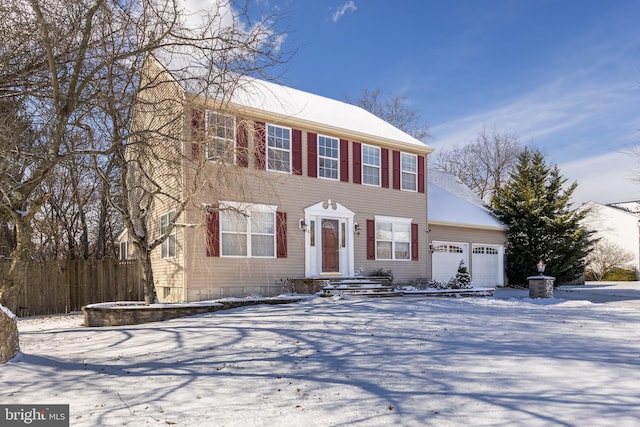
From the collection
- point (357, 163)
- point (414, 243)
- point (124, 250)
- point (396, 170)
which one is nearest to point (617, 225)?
point (414, 243)

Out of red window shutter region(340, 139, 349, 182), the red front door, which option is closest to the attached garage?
red window shutter region(340, 139, 349, 182)

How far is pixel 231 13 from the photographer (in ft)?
24.1

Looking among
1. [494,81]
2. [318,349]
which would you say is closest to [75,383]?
[318,349]

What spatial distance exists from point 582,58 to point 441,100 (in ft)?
27.8

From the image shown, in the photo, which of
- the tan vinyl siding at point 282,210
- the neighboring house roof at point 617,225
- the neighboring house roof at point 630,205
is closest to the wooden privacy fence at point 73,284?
the tan vinyl siding at point 282,210

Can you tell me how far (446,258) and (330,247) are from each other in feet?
20.6

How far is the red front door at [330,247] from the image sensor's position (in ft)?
51.2

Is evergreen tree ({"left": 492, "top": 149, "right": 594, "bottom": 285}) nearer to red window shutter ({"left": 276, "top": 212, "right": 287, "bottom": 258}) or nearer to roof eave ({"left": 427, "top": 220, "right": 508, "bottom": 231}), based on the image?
roof eave ({"left": 427, "top": 220, "right": 508, "bottom": 231})

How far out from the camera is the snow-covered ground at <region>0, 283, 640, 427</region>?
4.33 metres

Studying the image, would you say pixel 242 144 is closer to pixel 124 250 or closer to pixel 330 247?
pixel 330 247

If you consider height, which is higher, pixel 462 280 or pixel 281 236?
pixel 281 236

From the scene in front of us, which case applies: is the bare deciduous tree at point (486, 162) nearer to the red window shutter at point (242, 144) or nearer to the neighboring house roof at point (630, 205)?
the neighboring house roof at point (630, 205)

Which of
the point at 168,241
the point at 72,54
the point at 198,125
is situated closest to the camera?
the point at 72,54

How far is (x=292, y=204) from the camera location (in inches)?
589
